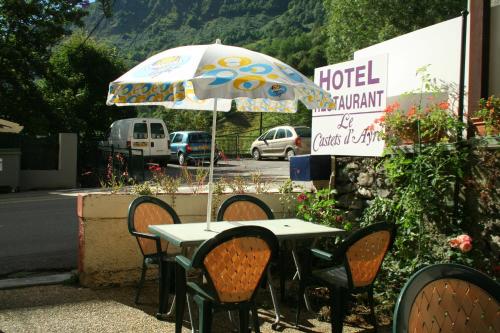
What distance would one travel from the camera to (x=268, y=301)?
4.58 meters

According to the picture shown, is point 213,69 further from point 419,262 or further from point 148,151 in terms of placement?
point 148,151

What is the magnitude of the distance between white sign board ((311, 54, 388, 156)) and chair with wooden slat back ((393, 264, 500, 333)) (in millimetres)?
2821

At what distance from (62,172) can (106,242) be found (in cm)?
1125

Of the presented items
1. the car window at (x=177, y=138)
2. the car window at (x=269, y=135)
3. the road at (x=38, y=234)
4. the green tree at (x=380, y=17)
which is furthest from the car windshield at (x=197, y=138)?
the road at (x=38, y=234)

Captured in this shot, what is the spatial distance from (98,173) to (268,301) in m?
12.7

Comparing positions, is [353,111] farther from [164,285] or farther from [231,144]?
[231,144]

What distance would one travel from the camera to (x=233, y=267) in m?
2.98

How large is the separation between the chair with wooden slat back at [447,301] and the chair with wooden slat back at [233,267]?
3.97 ft

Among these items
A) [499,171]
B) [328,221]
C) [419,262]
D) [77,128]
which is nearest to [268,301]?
[328,221]

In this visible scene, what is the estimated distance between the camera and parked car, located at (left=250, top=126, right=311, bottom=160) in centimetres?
2147

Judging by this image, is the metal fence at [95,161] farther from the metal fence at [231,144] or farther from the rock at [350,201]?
the metal fence at [231,144]

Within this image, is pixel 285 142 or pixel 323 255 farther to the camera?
pixel 285 142

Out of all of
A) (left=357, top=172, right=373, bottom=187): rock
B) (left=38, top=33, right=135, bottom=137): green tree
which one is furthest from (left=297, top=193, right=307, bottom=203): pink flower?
(left=38, top=33, right=135, bottom=137): green tree

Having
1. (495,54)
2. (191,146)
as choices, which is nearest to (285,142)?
(191,146)
